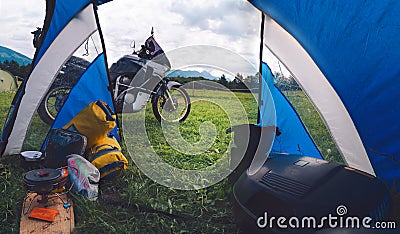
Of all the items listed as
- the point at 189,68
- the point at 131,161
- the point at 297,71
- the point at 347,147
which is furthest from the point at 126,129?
the point at 347,147

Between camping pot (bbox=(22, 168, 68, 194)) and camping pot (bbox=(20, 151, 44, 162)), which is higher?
camping pot (bbox=(20, 151, 44, 162))

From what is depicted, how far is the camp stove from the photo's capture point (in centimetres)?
170

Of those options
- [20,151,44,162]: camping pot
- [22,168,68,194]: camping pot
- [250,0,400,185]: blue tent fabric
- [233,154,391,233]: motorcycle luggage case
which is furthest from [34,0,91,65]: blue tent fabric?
[233,154,391,233]: motorcycle luggage case

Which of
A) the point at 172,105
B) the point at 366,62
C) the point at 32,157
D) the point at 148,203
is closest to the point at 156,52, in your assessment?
the point at 172,105

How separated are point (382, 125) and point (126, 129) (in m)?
2.60

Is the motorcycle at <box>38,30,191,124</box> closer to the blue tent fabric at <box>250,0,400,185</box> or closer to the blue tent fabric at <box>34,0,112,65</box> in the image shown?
the blue tent fabric at <box>34,0,112,65</box>

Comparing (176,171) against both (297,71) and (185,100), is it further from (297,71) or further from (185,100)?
(185,100)

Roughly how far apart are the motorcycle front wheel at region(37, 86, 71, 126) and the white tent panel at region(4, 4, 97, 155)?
1.00ft

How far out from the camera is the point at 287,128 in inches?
95.0

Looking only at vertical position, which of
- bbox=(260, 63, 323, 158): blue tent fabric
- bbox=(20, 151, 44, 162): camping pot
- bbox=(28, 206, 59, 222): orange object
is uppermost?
bbox=(260, 63, 323, 158): blue tent fabric

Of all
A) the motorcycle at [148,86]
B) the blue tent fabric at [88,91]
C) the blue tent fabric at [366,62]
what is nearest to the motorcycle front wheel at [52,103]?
the blue tent fabric at [88,91]

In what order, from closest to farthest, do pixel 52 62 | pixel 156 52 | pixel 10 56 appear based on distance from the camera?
1. pixel 52 62
2. pixel 156 52
3. pixel 10 56

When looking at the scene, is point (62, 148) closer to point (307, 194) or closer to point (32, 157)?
point (32, 157)

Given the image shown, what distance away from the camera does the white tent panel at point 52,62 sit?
226cm
